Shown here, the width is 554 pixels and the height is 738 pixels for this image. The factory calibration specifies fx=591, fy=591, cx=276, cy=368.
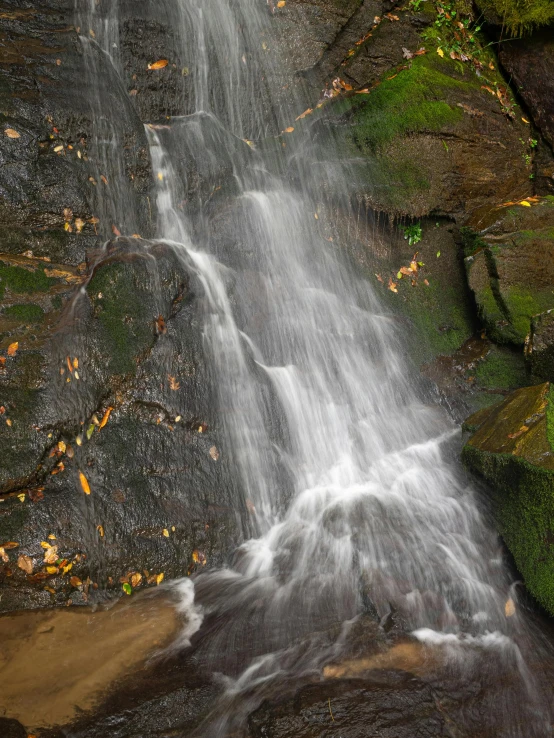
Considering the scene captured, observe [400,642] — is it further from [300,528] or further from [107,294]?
[107,294]

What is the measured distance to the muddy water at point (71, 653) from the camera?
3.53 metres

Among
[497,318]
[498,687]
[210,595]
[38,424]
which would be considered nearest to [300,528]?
[210,595]

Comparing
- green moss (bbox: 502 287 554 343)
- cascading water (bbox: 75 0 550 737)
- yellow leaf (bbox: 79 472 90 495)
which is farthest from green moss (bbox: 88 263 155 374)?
green moss (bbox: 502 287 554 343)

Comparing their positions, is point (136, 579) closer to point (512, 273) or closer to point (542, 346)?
point (542, 346)

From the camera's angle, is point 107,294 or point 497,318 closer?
point 107,294

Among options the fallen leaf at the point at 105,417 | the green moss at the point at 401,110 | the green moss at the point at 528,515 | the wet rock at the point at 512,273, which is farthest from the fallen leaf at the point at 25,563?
the green moss at the point at 401,110

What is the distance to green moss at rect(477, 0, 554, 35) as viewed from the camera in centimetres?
857

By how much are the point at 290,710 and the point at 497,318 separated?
16.9 ft

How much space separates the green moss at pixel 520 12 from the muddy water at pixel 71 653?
30.4ft

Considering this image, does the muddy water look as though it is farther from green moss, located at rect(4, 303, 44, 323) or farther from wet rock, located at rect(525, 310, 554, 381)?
wet rock, located at rect(525, 310, 554, 381)

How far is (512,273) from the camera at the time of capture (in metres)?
7.08

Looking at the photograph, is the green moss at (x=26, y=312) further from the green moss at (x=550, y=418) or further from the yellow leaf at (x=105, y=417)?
the green moss at (x=550, y=418)

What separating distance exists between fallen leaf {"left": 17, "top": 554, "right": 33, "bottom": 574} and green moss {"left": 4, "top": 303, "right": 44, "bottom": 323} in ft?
6.27

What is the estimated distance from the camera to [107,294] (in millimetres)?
5320
